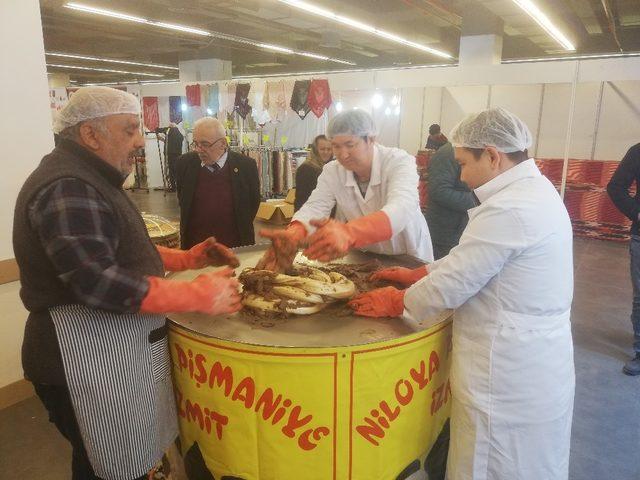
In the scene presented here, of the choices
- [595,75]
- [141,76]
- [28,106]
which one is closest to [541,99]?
[595,75]

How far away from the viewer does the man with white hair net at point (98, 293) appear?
158 centimetres

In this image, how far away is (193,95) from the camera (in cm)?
1070

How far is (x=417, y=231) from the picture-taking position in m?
3.11

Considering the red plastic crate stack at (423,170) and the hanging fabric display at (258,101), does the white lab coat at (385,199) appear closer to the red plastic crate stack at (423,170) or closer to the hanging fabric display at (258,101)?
the hanging fabric display at (258,101)

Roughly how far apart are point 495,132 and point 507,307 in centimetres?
68

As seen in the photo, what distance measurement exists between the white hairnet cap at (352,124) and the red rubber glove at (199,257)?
94cm

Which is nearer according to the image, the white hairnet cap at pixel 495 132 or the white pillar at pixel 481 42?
the white hairnet cap at pixel 495 132

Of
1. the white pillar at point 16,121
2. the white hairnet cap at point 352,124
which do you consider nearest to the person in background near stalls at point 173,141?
the white pillar at point 16,121

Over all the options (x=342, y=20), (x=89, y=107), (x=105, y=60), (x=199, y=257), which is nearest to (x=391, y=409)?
(x=199, y=257)

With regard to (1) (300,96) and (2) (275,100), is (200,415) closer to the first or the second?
(1) (300,96)

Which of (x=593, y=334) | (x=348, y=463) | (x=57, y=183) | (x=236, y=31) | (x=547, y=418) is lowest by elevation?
(x=593, y=334)

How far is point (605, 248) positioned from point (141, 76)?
21610 millimetres

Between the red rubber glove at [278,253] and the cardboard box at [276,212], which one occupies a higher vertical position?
the red rubber glove at [278,253]

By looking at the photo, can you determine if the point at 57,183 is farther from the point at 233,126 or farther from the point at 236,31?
the point at 236,31
